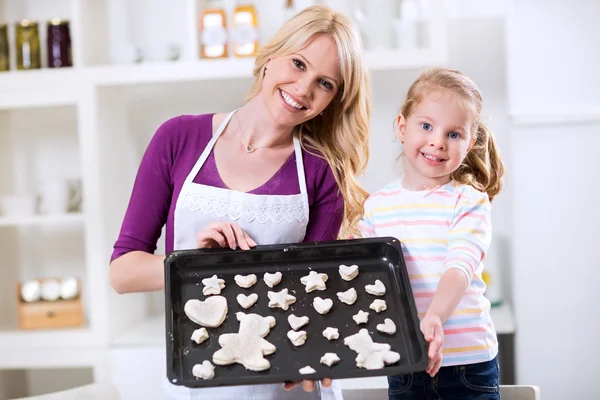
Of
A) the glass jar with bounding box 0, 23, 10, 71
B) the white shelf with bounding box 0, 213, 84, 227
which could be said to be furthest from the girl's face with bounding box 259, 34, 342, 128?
the glass jar with bounding box 0, 23, 10, 71

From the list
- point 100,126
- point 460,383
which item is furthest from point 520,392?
point 100,126

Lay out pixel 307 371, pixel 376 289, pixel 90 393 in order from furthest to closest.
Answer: pixel 90 393 → pixel 376 289 → pixel 307 371

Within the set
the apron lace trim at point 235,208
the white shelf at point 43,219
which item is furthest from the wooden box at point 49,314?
the apron lace trim at point 235,208

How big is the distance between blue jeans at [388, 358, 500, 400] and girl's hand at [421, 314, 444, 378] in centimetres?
20

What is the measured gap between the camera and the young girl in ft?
5.04

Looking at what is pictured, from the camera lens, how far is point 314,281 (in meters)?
1.56

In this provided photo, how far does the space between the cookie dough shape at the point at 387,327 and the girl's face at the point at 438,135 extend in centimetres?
34

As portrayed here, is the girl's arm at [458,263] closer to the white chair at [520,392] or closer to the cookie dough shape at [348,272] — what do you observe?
the cookie dough shape at [348,272]

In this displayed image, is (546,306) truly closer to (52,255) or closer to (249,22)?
(249,22)

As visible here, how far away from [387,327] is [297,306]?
20cm

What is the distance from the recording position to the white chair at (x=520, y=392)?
1703 millimetres

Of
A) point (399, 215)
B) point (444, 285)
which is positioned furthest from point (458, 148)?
point (444, 285)

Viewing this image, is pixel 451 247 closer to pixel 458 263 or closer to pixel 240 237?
pixel 458 263

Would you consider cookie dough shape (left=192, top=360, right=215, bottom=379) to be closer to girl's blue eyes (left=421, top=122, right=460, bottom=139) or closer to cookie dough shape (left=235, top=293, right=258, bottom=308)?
cookie dough shape (left=235, top=293, right=258, bottom=308)
